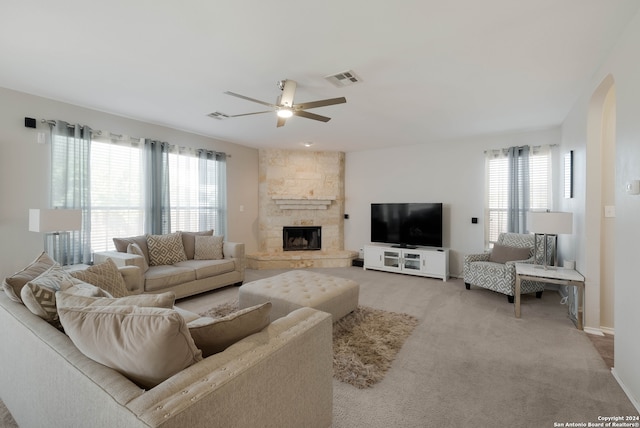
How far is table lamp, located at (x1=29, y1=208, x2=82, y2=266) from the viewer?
3162mm

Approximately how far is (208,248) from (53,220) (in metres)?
1.92

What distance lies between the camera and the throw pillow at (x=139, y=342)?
1.03 meters

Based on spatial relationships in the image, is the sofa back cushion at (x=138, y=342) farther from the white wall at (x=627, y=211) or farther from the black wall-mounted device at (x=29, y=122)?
the black wall-mounted device at (x=29, y=122)

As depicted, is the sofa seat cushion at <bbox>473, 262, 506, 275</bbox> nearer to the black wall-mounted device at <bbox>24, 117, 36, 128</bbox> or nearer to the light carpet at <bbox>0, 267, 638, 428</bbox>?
the light carpet at <bbox>0, 267, 638, 428</bbox>

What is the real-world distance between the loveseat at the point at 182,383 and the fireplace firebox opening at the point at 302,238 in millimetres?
5050

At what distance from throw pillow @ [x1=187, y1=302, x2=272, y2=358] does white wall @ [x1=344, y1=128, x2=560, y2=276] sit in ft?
16.6

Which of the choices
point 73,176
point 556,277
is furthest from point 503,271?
point 73,176

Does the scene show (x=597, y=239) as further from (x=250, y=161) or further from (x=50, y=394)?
(x=250, y=161)

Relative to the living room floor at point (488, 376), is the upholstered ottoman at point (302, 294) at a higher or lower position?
higher

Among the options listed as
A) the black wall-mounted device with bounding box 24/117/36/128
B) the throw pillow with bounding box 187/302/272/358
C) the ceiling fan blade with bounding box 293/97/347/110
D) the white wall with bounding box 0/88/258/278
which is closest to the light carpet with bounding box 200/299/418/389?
the throw pillow with bounding box 187/302/272/358

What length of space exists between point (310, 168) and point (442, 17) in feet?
15.8

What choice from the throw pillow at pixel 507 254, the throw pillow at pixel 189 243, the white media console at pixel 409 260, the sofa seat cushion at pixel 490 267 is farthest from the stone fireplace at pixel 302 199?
the throw pillow at pixel 507 254

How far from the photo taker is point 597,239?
9.70 ft

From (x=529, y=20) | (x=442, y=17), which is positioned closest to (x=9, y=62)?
(x=442, y=17)
